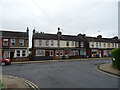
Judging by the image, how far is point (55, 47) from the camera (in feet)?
101

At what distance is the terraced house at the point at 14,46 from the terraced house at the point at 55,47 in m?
2.57

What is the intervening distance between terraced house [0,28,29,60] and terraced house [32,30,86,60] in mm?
2570

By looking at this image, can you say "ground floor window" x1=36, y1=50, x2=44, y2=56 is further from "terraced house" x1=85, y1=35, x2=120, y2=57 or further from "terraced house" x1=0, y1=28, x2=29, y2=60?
"terraced house" x1=85, y1=35, x2=120, y2=57

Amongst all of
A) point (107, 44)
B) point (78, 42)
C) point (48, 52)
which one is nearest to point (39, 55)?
point (48, 52)

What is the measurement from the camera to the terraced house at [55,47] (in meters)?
28.2

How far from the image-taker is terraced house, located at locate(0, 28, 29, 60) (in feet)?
82.2

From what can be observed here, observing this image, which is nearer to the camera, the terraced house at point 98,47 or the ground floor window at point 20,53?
the ground floor window at point 20,53

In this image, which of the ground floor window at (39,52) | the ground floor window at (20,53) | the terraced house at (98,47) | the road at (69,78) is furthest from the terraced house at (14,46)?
the terraced house at (98,47)

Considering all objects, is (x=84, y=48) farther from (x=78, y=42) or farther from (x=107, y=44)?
(x=107, y=44)

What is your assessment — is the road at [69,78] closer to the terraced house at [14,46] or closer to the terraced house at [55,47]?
the terraced house at [14,46]

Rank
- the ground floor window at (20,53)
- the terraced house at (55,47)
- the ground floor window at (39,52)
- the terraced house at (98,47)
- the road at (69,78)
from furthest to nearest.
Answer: the terraced house at (98,47) < the terraced house at (55,47) < the ground floor window at (39,52) < the ground floor window at (20,53) < the road at (69,78)

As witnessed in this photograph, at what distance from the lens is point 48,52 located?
1152 inches

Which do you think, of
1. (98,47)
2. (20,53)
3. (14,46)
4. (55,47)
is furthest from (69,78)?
A: (98,47)

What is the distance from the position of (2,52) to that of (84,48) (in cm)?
2380
